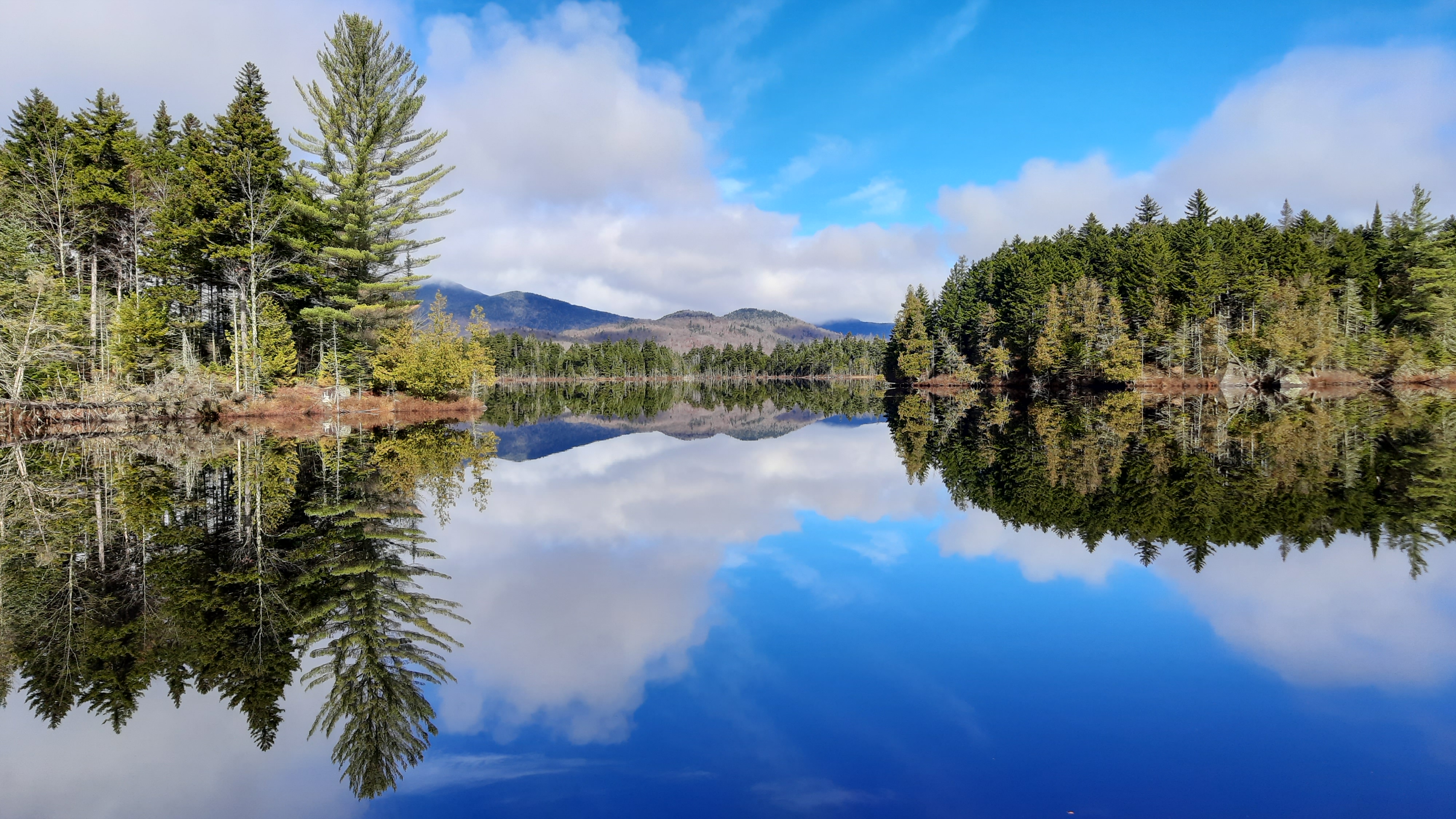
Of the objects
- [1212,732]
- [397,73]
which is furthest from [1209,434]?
[397,73]

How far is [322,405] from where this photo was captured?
32.5 m

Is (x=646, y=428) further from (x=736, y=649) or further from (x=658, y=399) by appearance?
(x=658, y=399)

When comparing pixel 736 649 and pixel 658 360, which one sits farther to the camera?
pixel 658 360

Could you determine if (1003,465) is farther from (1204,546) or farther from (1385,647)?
(1385,647)

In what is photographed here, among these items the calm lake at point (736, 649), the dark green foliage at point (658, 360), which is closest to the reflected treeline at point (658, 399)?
the dark green foliage at point (658, 360)

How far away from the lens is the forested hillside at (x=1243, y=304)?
4631cm

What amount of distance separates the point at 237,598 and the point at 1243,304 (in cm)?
6764

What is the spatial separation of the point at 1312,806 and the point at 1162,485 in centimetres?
1039

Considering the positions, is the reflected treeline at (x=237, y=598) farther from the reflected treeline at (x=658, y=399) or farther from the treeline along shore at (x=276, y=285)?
the reflected treeline at (x=658, y=399)

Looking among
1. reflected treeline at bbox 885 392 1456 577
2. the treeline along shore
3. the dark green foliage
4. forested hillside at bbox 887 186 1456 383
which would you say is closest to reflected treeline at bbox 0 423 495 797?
reflected treeline at bbox 885 392 1456 577

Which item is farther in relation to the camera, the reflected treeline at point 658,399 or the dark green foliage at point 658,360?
the dark green foliage at point 658,360

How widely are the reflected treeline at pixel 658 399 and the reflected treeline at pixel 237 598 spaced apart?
20.3 m

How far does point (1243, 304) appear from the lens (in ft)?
176

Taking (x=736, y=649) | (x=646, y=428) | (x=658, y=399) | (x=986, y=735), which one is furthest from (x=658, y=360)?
(x=986, y=735)
